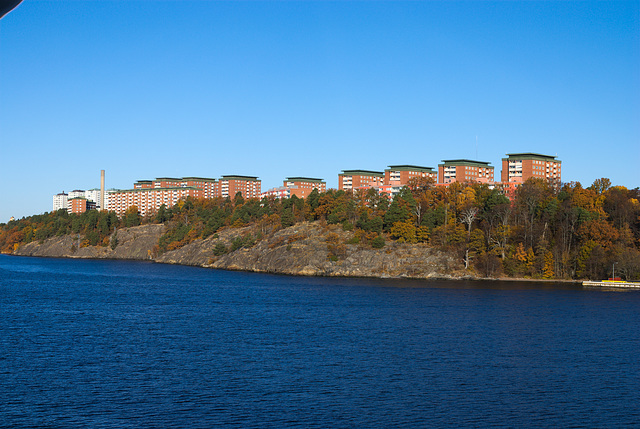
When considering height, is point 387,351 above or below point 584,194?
below

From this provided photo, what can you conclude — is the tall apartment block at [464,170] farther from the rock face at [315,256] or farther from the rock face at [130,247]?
the rock face at [130,247]

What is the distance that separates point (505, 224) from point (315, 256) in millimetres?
39430

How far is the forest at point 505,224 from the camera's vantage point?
101m

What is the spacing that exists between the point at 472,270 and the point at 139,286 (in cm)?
6090

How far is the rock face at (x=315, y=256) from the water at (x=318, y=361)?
35568 mm

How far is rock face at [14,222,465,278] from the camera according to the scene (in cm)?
11119

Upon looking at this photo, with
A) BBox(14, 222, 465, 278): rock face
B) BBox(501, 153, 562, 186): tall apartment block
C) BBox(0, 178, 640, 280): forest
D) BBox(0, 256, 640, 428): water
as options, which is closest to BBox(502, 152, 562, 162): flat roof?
BBox(501, 153, 562, 186): tall apartment block

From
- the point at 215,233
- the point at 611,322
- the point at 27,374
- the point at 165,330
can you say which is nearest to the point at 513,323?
the point at 611,322

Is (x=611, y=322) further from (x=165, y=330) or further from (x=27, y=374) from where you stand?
(x=27, y=374)

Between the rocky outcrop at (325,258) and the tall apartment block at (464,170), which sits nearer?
the rocky outcrop at (325,258)

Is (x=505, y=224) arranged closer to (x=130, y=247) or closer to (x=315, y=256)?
(x=315, y=256)

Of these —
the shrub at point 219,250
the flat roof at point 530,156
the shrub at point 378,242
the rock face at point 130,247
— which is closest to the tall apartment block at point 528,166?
the flat roof at point 530,156

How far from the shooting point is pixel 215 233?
6324 inches

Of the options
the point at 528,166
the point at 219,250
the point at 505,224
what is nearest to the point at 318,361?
the point at 505,224
